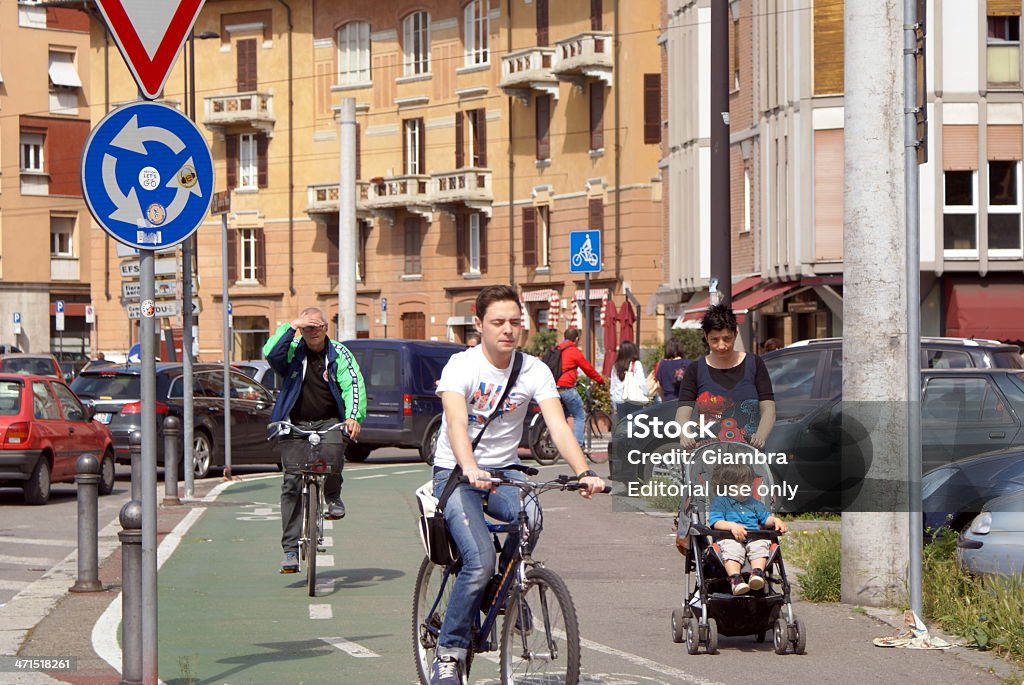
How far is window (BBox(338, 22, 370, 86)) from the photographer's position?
6325 cm

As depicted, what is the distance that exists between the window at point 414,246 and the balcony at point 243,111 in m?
7.28

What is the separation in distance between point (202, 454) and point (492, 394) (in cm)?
1814

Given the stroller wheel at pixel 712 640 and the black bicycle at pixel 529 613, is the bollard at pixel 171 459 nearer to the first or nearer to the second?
the stroller wheel at pixel 712 640

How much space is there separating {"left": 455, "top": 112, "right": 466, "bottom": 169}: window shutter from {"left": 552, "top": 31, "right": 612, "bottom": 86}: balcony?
6988mm

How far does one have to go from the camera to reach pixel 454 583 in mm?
7664

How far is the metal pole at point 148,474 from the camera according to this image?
7762 millimetres

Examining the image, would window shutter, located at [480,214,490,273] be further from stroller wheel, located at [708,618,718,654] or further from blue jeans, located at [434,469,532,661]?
blue jeans, located at [434,469,532,661]

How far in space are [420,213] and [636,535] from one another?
4441 centimetres

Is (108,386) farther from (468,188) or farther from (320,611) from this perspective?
(468,188)

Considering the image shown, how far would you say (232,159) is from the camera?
66.4 meters

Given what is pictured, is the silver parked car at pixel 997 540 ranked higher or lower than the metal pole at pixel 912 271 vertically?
lower

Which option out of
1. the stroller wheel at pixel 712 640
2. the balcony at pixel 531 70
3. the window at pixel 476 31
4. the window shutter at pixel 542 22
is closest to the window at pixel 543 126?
the balcony at pixel 531 70

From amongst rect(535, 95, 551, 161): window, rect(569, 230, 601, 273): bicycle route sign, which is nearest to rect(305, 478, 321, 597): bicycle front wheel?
rect(569, 230, 601, 273): bicycle route sign

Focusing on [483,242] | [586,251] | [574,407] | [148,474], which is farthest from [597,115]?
[148,474]
